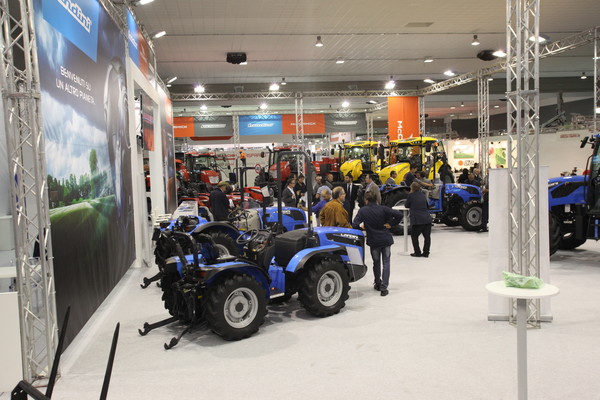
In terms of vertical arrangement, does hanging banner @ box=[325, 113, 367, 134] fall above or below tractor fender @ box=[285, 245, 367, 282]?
above

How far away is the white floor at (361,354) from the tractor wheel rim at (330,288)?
0.19m

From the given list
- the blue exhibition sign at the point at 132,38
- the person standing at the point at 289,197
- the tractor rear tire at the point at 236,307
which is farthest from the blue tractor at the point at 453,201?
the tractor rear tire at the point at 236,307

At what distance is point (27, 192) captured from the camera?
12.0 feet

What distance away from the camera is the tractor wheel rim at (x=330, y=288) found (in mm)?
5289

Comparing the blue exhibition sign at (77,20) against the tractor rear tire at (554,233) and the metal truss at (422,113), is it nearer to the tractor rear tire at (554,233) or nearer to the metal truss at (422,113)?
the tractor rear tire at (554,233)

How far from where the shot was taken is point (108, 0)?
7.07 meters

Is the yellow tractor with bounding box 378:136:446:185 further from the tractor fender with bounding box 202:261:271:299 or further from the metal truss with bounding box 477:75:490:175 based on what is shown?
the tractor fender with bounding box 202:261:271:299

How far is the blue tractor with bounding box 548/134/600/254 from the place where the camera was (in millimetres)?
7445

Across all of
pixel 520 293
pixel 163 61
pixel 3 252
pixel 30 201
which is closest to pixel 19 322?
pixel 30 201

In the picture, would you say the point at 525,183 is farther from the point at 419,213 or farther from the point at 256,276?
the point at 419,213

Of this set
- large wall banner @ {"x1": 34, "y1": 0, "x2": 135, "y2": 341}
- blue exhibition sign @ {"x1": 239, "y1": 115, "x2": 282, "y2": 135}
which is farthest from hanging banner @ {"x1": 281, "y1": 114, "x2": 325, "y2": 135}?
large wall banner @ {"x1": 34, "y1": 0, "x2": 135, "y2": 341}

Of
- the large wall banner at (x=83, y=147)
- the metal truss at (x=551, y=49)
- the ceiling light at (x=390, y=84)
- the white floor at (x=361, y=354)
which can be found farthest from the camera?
the ceiling light at (x=390, y=84)

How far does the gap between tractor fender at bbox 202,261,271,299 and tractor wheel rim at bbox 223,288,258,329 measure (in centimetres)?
18

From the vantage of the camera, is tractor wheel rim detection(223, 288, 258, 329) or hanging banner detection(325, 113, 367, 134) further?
hanging banner detection(325, 113, 367, 134)
